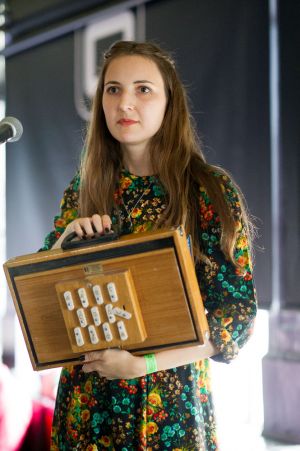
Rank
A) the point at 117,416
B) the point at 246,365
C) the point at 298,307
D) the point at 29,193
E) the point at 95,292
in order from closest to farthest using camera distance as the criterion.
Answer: the point at 95,292 → the point at 117,416 → the point at 298,307 → the point at 246,365 → the point at 29,193

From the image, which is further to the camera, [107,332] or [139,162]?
[139,162]

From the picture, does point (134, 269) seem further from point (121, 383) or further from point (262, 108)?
point (262, 108)

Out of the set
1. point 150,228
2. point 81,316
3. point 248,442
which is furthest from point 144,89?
point 248,442

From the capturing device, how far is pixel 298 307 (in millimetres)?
2262

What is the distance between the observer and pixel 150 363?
3.27 ft

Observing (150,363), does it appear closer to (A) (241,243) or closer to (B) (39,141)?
(A) (241,243)

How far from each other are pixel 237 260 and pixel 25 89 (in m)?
2.60

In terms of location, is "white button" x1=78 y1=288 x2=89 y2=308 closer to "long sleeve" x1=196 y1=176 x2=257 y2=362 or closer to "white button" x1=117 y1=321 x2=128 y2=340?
"white button" x1=117 y1=321 x2=128 y2=340

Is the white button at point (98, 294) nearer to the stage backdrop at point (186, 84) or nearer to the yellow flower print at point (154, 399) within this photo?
the yellow flower print at point (154, 399)

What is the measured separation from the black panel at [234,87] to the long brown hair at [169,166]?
1.10 metres

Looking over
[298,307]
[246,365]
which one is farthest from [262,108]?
[246,365]

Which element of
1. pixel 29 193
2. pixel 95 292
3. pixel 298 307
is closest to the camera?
pixel 95 292

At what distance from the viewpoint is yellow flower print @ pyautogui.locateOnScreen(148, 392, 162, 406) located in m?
1.08

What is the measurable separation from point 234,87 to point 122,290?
166 centimetres
